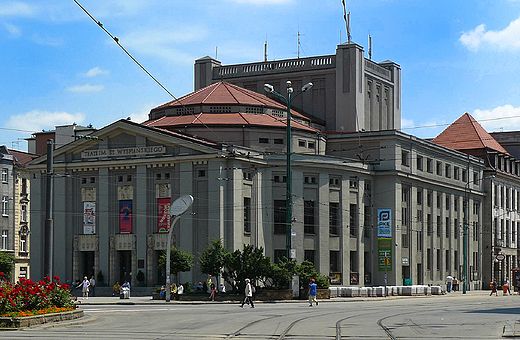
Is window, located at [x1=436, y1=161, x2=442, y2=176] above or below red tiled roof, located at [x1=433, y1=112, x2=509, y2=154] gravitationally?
below

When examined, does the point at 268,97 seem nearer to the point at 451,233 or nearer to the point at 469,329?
the point at 451,233

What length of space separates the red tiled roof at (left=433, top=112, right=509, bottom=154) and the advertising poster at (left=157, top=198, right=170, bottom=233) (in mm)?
44787

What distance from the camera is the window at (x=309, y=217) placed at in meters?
70.3

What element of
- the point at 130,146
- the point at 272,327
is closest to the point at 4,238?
the point at 130,146

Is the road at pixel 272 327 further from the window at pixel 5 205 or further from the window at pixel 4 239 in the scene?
the window at pixel 5 205

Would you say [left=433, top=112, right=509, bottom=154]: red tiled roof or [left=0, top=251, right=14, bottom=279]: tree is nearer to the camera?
[left=0, top=251, right=14, bottom=279]: tree

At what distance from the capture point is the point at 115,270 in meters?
69.5

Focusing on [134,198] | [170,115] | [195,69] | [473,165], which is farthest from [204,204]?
[473,165]

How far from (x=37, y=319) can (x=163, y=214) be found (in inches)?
1602

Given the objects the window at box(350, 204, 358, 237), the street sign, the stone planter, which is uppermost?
the street sign

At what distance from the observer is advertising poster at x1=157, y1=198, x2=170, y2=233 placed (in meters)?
67.6

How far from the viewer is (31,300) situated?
2912 cm

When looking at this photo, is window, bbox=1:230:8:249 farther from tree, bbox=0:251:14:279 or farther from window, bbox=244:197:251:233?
window, bbox=244:197:251:233

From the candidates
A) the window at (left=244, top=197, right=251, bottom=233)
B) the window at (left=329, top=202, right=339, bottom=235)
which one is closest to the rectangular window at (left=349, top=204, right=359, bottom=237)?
the window at (left=329, top=202, right=339, bottom=235)
